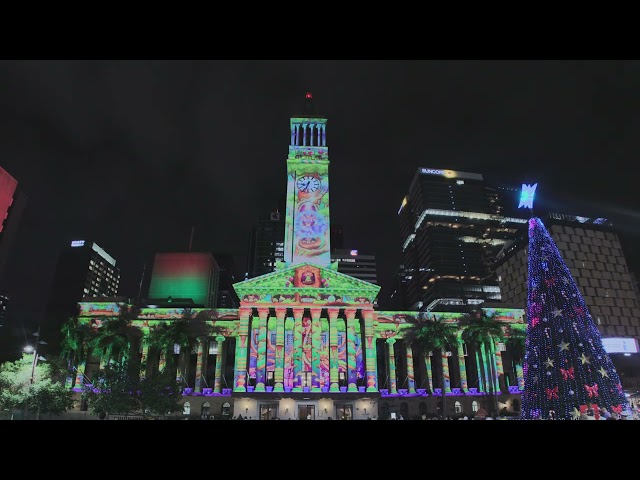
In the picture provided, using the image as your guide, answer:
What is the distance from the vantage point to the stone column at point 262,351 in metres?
72.8

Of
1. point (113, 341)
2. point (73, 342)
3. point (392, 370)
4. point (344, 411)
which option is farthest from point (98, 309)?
point (392, 370)

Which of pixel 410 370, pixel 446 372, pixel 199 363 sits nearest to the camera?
pixel 199 363

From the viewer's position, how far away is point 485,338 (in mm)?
77188

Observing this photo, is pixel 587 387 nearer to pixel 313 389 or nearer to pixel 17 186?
pixel 313 389

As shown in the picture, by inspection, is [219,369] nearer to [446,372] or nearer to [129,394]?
[129,394]

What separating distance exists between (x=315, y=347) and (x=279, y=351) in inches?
231

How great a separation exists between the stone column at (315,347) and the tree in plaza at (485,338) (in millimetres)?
25357

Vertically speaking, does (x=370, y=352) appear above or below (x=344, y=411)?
above

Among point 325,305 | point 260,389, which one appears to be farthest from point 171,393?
point 325,305

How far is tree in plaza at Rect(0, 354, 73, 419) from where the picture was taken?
48.0m

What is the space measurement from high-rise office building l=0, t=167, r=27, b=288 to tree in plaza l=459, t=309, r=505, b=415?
105 meters

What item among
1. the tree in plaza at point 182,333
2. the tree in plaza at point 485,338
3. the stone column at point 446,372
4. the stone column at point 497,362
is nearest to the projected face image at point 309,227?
the tree in plaza at point 182,333
